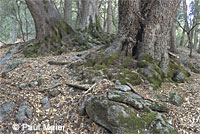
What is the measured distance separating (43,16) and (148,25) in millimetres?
3965

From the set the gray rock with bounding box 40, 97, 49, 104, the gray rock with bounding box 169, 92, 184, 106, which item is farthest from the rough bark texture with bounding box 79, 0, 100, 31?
the gray rock with bounding box 169, 92, 184, 106

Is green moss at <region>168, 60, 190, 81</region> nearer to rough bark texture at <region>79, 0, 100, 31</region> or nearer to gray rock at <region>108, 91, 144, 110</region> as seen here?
gray rock at <region>108, 91, 144, 110</region>

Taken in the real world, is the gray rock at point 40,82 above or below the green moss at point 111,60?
below

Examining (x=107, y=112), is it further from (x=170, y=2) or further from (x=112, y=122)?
(x=170, y=2)

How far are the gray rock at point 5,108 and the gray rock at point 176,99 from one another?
119 inches

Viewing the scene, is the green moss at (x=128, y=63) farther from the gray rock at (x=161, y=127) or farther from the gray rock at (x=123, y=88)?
the gray rock at (x=161, y=127)

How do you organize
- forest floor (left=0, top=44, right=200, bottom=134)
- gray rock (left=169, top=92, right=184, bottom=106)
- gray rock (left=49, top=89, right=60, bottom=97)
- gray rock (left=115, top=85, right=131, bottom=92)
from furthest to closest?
gray rock (left=49, top=89, right=60, bottom=97)
gray rock (left=115, top=85, right=131, bottom=92)
gray rock (left=169, top=92, right=184, bottom=106)
forest floor (left=0, top=44, right=200, bottom=134)

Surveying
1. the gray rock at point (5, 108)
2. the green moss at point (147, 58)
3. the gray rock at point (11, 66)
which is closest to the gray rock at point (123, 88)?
the green moss at point (147, 58)

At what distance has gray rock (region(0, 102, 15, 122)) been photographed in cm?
270

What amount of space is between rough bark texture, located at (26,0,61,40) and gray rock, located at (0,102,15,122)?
350 centimetres

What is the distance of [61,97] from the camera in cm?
310

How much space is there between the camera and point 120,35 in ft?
13.2

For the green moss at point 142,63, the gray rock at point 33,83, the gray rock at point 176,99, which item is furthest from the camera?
the green moss at point 142,63

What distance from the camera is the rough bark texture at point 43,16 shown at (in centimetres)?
553
